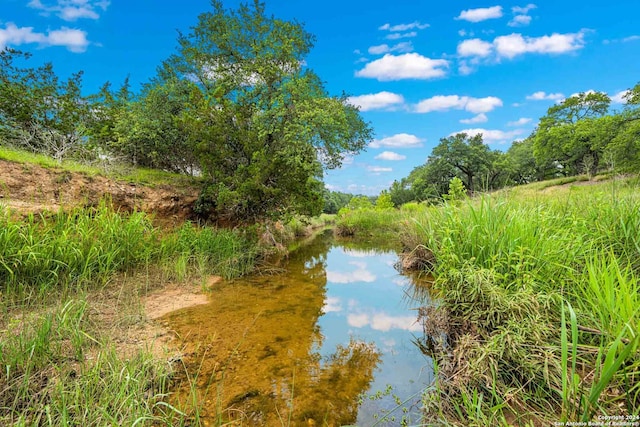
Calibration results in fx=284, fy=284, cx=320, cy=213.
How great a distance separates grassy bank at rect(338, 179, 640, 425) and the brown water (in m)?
0.65

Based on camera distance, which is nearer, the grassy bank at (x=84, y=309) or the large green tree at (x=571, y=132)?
the grassy bank at (x=84, y=309)

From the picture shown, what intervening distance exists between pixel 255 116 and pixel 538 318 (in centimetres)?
947

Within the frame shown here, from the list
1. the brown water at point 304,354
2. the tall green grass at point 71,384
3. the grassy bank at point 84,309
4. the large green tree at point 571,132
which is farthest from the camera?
the large green tree at point 571,132

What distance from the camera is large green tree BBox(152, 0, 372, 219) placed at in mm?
9367

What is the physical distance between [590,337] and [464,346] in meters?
0.93

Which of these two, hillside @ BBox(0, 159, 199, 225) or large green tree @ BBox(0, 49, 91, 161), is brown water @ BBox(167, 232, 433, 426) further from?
large green tree @ BBox(0, 49, 91, 161)

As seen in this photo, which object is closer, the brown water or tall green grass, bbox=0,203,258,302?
the brown water

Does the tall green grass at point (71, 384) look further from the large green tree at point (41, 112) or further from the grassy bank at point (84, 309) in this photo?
the large green tree at point (41, 112)

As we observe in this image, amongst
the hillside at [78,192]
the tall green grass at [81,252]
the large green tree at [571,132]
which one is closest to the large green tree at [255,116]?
the hillside at [78,192]

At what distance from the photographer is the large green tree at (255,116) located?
9.37 metres

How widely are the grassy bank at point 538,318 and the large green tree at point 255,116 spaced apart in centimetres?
643

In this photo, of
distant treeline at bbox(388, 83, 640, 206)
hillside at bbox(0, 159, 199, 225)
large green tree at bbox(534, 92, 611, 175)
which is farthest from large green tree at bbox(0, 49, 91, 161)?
large green tree at bbox(534, 92, 611, 175)

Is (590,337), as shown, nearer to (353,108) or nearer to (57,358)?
(57,358)

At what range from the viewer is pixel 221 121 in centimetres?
955
